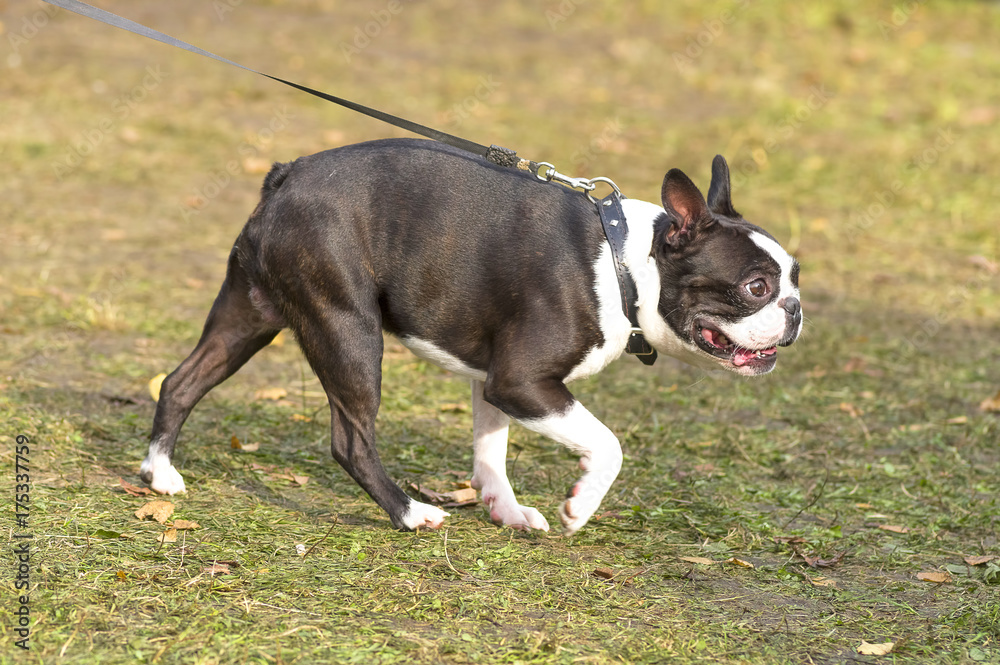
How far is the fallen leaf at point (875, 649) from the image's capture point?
3.49 meters

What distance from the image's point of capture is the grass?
3557mm

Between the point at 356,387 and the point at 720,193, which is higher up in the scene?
the point at 720,193

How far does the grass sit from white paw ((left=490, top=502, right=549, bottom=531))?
2.5 inches

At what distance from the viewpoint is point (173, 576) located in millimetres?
3621

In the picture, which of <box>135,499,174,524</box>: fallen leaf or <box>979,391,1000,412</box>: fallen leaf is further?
<box>979,391,1000,412</box>: fallen leaf

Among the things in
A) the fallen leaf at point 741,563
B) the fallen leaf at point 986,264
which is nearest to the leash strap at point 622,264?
the fallen leaf at point 741,563

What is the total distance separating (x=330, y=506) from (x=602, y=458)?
115 centimetres

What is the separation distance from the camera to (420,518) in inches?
164

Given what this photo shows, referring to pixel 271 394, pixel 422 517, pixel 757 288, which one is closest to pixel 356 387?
pixel 422 517

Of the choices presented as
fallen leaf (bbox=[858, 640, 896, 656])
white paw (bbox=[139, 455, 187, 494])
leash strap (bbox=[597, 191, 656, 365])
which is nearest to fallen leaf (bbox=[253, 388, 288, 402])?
white paw (bbox=[139, 455, 187, 494])

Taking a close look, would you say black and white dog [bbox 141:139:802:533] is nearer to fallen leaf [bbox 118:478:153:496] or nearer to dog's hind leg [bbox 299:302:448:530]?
dog's hind leg [bbox 299:302:448:530]

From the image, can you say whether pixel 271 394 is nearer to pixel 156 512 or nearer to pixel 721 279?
pixel 156 512

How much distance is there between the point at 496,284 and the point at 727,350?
88 centimetres

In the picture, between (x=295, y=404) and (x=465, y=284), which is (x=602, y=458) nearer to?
(x=465, y=284)
